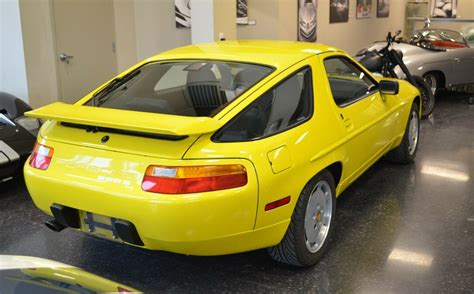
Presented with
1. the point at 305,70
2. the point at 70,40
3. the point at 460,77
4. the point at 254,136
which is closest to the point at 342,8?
the point at 460,77

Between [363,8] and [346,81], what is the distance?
30.6 feet

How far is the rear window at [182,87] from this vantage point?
3004 millimetres

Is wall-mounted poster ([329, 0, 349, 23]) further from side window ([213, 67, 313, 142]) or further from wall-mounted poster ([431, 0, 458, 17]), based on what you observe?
side window ([213, 67, 313, 142])

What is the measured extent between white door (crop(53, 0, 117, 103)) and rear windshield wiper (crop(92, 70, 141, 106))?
3.82 metres

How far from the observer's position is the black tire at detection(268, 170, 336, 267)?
2.92 meters

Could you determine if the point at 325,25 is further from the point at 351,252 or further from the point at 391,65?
the point at 351,252

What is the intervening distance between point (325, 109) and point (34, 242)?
2.17 metres

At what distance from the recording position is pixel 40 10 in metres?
6.49

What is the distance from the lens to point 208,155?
2561 mm

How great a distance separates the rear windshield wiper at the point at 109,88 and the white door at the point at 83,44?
3.82 meters

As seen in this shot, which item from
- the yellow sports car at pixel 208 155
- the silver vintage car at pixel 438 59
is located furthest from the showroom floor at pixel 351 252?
the silver vintage car at pixel 438 59

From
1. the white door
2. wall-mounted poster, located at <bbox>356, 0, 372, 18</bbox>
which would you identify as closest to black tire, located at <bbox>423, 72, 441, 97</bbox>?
wall-mounted poster, located at <bbox>356, 0, 372, 18</bbox>

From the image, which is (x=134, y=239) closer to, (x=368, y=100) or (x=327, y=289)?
(x=327, y=289)

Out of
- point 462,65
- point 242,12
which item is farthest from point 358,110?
point 462,65
